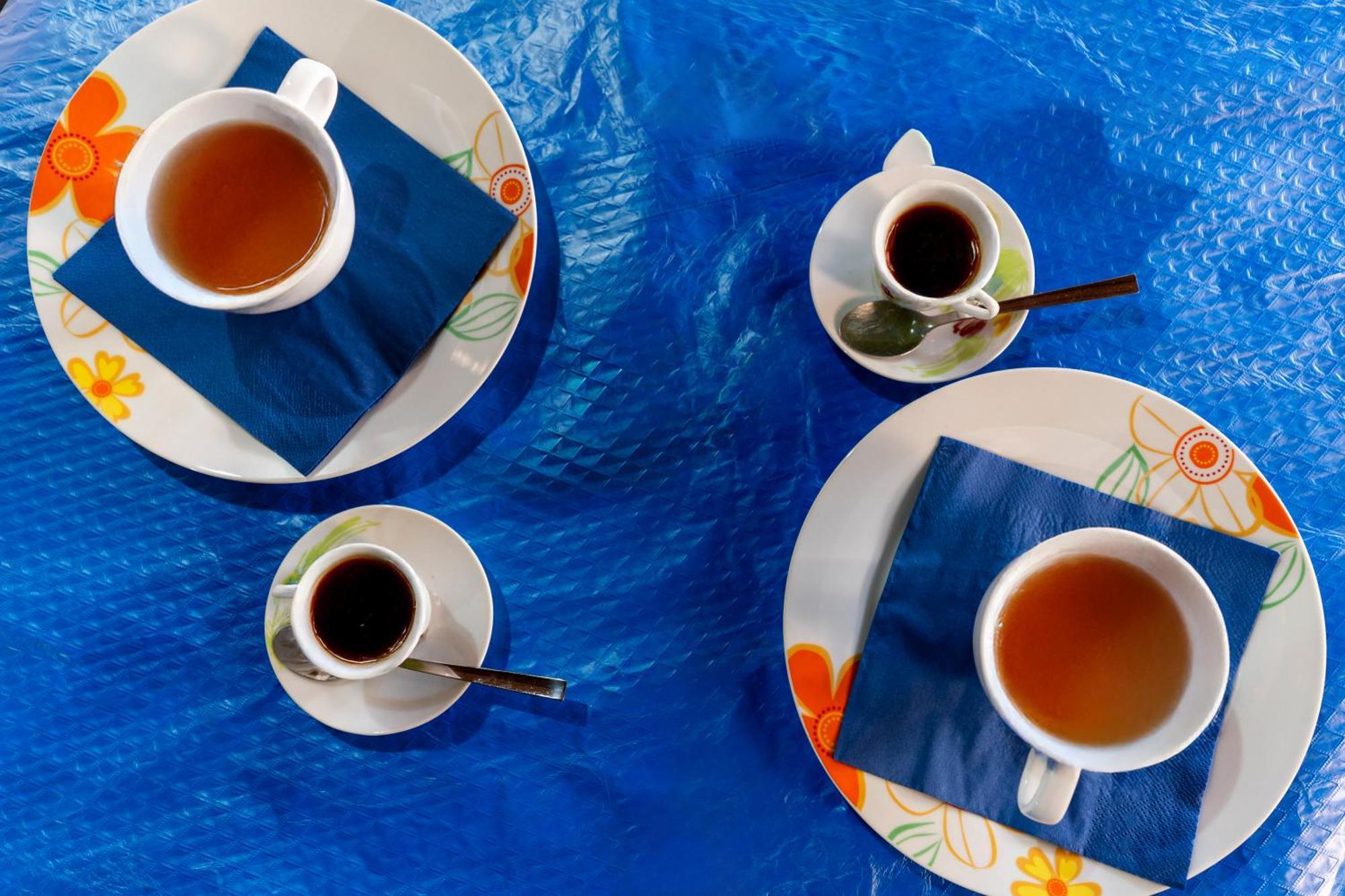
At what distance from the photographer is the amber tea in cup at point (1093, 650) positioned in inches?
29.6

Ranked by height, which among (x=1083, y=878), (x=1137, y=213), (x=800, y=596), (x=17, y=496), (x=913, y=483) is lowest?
(x=17, y=496)

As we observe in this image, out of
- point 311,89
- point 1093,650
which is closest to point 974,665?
point 1093,650

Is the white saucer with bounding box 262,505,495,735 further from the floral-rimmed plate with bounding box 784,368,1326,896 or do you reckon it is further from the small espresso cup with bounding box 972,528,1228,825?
the small espresso cup with bounding box 972,528,1228,825

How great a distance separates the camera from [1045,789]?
724 mm

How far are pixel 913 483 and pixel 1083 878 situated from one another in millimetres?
381

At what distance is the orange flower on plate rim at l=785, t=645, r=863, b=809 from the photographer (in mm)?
803

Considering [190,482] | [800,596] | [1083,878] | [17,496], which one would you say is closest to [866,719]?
[800,596]

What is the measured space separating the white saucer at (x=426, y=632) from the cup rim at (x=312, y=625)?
0.03 metres

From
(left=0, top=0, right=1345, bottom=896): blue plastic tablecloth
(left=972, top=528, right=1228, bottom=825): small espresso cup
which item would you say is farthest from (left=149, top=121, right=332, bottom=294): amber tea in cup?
(left=972, top=528, right=1228, bottom=825): small espresso cup

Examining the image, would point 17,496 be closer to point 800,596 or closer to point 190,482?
point 190,482

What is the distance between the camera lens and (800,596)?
2.62ft

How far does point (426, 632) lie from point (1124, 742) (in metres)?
0.63

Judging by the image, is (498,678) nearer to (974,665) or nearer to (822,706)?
(822,706)

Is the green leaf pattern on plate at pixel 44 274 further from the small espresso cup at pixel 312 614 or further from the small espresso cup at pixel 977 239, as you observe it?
the small espresso cup at pixel 977 239
